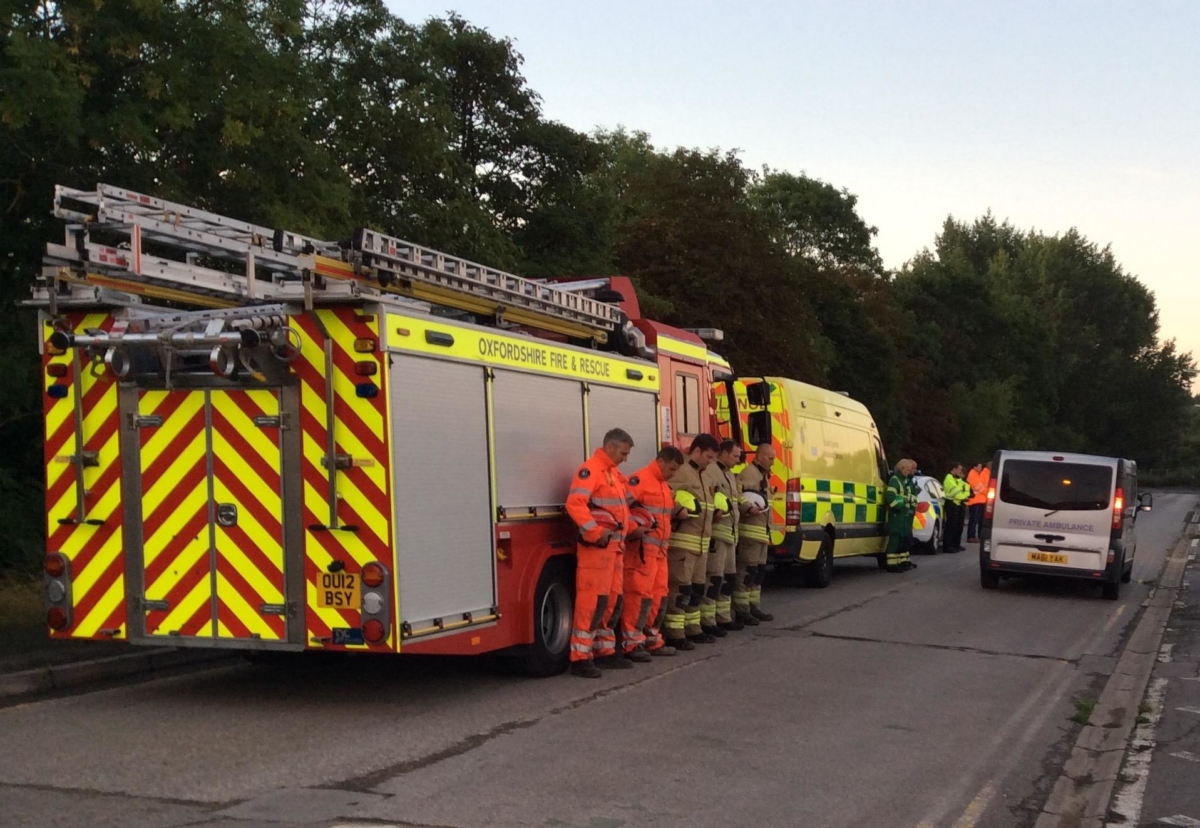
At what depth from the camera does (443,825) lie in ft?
19.2

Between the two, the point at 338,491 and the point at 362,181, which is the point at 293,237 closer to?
the point at 338,491

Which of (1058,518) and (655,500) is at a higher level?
(655,500)

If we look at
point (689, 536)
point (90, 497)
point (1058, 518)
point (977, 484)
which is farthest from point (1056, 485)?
point (90, 497)

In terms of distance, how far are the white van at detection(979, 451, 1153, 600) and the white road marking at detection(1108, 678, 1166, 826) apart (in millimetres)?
7432

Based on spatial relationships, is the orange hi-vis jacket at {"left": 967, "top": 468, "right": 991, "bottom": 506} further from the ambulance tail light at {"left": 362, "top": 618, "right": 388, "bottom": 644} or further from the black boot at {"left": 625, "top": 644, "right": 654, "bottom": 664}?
the ambulance tail light at {"left": 362, "top": 618, "right": 388, "bottom": 644}

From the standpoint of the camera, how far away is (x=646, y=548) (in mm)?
10953

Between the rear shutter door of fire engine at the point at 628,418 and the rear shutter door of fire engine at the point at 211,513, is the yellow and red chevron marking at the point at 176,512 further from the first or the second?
the rear shutter door of fire engine at the point at 628,418

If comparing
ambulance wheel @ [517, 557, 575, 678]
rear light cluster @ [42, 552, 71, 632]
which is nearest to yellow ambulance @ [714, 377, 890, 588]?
ambulance wheel @ [517, 557, 575, 678]

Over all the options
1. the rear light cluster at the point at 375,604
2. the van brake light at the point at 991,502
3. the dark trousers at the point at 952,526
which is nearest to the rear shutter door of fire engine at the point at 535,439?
the rear light cluster at the point at 375,604

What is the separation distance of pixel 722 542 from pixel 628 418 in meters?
1.66

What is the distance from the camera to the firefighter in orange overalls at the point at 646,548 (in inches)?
430

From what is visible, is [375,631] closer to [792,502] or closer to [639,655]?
[639,655]

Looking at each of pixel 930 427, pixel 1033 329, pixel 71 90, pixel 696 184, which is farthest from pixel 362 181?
pixel 1033 329

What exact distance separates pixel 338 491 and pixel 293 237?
2081 millimetres
